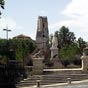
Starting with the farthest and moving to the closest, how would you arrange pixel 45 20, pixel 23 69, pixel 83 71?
pixel 45 20
pixel 23 69
pixel 83 71

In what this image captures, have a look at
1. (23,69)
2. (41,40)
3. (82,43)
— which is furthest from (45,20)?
(23,69)

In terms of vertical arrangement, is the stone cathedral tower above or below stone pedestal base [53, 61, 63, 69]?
above

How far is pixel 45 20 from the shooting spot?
344 feet

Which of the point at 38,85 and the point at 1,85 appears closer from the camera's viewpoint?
the point at 1,85

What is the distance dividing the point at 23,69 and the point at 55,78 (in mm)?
6495

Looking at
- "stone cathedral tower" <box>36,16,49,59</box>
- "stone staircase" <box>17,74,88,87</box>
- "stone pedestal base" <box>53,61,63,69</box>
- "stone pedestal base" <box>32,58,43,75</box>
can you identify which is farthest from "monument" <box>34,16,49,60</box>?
"stone staircase" <box>17,74,88,87</box>

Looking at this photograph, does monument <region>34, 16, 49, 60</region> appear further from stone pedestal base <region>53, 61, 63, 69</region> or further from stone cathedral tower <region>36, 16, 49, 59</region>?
stone pedestal base <region>53, 61, 63, 69</region>

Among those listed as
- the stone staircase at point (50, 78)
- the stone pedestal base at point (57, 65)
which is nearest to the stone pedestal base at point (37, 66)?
the stone staircase at point (50, 78)

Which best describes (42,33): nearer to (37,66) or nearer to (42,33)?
(42,33)

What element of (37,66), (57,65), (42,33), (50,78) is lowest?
(50,78)

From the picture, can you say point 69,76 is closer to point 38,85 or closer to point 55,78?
point 55,78

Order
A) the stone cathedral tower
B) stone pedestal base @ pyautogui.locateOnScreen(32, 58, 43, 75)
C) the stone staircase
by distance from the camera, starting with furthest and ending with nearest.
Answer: the stone cathedral tower, stone pedestal base @ pyautogui.locateOnScreen(32, 58, 43, 75), the stone staircase

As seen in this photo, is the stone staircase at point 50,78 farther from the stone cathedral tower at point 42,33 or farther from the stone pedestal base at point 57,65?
the stone cathedral tower at point 42,33

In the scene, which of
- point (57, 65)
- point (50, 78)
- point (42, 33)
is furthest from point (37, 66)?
point (42, 33)
